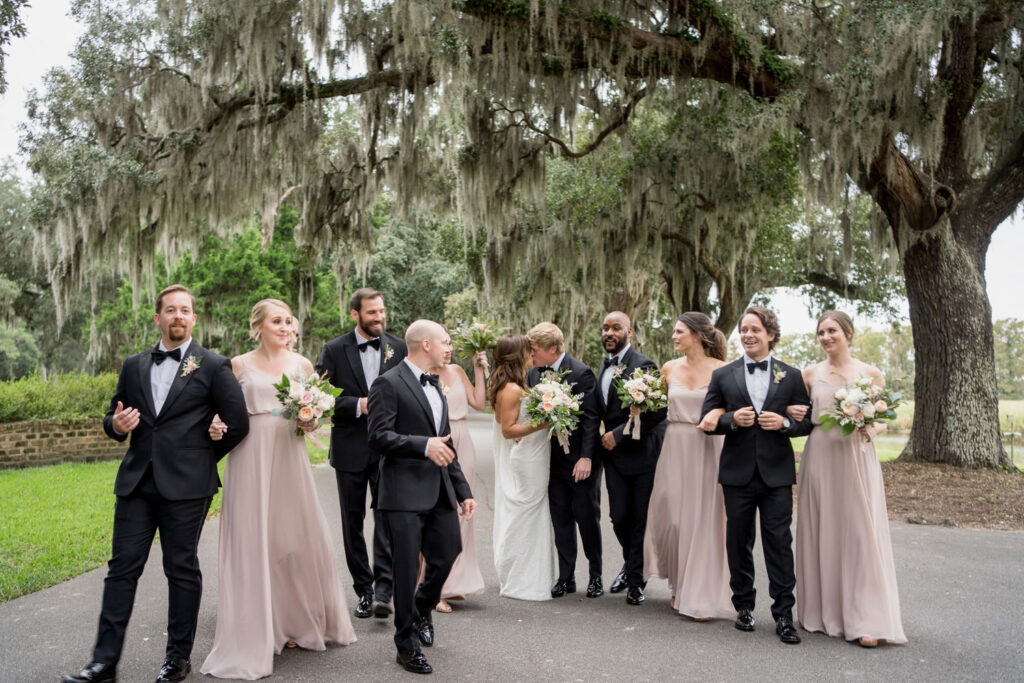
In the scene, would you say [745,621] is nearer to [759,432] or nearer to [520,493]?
[759,432]

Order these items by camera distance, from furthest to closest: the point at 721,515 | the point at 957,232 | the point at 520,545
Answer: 1. the point at 957,232
2. the point at 520,545
3. the point at 721,515

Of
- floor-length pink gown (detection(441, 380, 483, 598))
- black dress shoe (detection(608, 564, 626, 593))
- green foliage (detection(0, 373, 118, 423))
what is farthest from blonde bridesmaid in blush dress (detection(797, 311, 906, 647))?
green foliage (detection(0, 373, 118, 423))

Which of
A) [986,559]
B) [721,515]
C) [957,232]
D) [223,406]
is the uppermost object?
[957,232]

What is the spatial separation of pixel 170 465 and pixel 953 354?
1115 centimetres

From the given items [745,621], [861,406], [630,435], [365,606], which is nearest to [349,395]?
[365,606]

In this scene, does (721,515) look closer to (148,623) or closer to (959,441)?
(148,623)

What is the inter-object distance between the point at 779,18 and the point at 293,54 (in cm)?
663

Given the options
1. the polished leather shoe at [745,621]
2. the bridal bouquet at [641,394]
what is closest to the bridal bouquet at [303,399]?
the bridal bouquet at [641,394]

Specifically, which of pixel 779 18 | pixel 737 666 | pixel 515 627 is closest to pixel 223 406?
Result: pixel 515 627

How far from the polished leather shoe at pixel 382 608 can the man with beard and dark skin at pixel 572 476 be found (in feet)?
4.15

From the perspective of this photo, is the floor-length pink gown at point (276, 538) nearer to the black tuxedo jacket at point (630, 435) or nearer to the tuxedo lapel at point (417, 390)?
the tuxedo lapel at point (417, 390)

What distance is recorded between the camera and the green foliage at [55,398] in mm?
14125

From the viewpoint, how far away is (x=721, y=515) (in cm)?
555

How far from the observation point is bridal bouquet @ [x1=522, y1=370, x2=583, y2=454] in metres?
5.65
